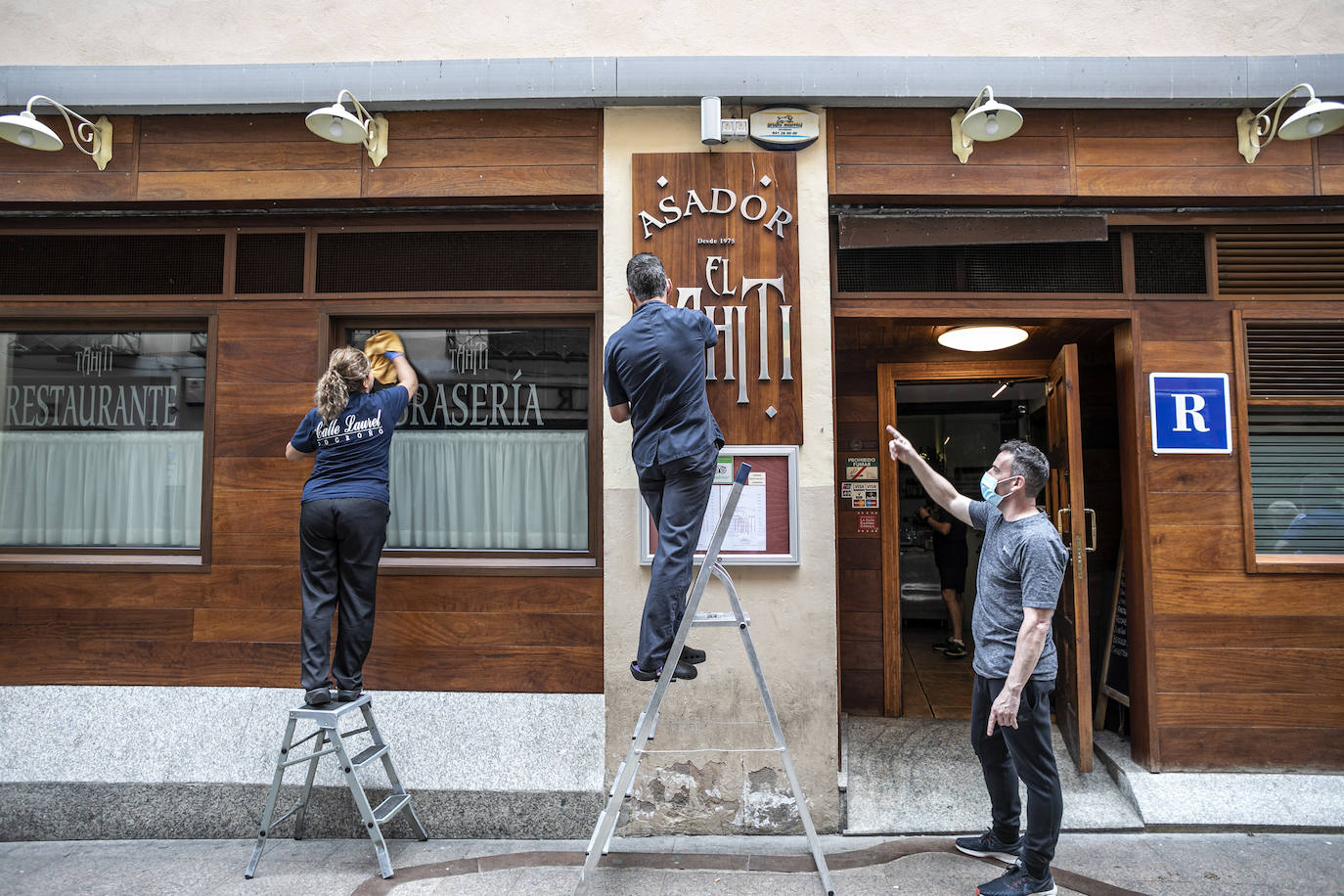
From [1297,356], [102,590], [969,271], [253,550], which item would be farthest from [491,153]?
[1297,356]

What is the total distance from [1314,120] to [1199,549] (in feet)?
7.12

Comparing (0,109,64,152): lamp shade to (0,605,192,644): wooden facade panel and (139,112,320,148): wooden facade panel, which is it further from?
(0,605,192,644): wooden facade panel

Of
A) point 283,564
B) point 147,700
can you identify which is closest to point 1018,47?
point 283,564

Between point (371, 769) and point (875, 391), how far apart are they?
12.5 ft

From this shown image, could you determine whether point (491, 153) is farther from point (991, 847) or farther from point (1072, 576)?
point (991, 847)

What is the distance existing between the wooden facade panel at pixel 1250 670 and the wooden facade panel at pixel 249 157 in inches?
203

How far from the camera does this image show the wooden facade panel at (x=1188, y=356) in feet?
14.1

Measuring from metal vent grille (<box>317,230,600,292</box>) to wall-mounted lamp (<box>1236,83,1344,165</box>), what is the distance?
11.5 ft

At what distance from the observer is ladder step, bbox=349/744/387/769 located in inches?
139

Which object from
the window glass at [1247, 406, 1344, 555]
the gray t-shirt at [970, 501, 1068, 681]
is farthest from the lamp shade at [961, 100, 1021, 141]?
the window glass at [1247, 406, 1344, 555]

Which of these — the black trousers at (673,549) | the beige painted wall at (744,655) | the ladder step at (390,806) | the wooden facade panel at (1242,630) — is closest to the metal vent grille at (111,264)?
the beige painted wall at (744,655)

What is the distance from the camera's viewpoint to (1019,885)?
10.4ft

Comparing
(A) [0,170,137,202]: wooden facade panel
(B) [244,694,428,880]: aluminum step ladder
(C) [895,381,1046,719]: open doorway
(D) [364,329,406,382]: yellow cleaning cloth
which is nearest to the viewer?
(B) [244,694,428,880]: aluminum step ladder

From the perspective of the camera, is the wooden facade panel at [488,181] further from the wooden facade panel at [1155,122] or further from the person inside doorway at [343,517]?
the wooden facade panel at [1155,122]
